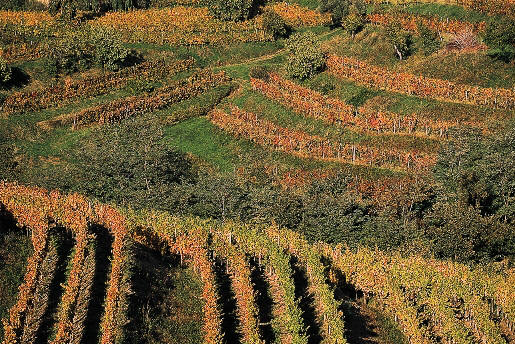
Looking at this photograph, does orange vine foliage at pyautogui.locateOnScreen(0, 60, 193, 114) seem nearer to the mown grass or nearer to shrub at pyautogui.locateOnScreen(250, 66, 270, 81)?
shrub at pyautogui.locateOnScreen(250, 66, 270, 81)

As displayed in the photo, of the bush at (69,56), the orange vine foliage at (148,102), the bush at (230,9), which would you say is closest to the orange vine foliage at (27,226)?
the orange vine foliage at (148,102)

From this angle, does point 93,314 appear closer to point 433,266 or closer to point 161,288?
point 161,288

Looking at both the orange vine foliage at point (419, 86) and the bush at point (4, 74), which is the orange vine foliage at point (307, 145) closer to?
the orange vine foliage at point (419, 86)

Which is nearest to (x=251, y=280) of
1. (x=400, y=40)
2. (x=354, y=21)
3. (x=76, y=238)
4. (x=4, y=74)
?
(x=76, y=238)

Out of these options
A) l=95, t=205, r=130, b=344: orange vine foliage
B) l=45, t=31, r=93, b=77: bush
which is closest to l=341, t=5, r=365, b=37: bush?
l=45, t=31, r=93, b=77: bush

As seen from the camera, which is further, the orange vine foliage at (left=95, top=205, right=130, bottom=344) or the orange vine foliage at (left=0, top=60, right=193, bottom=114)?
the orange vine foliage at (left=0, top=60, right=193, bottom=114)
